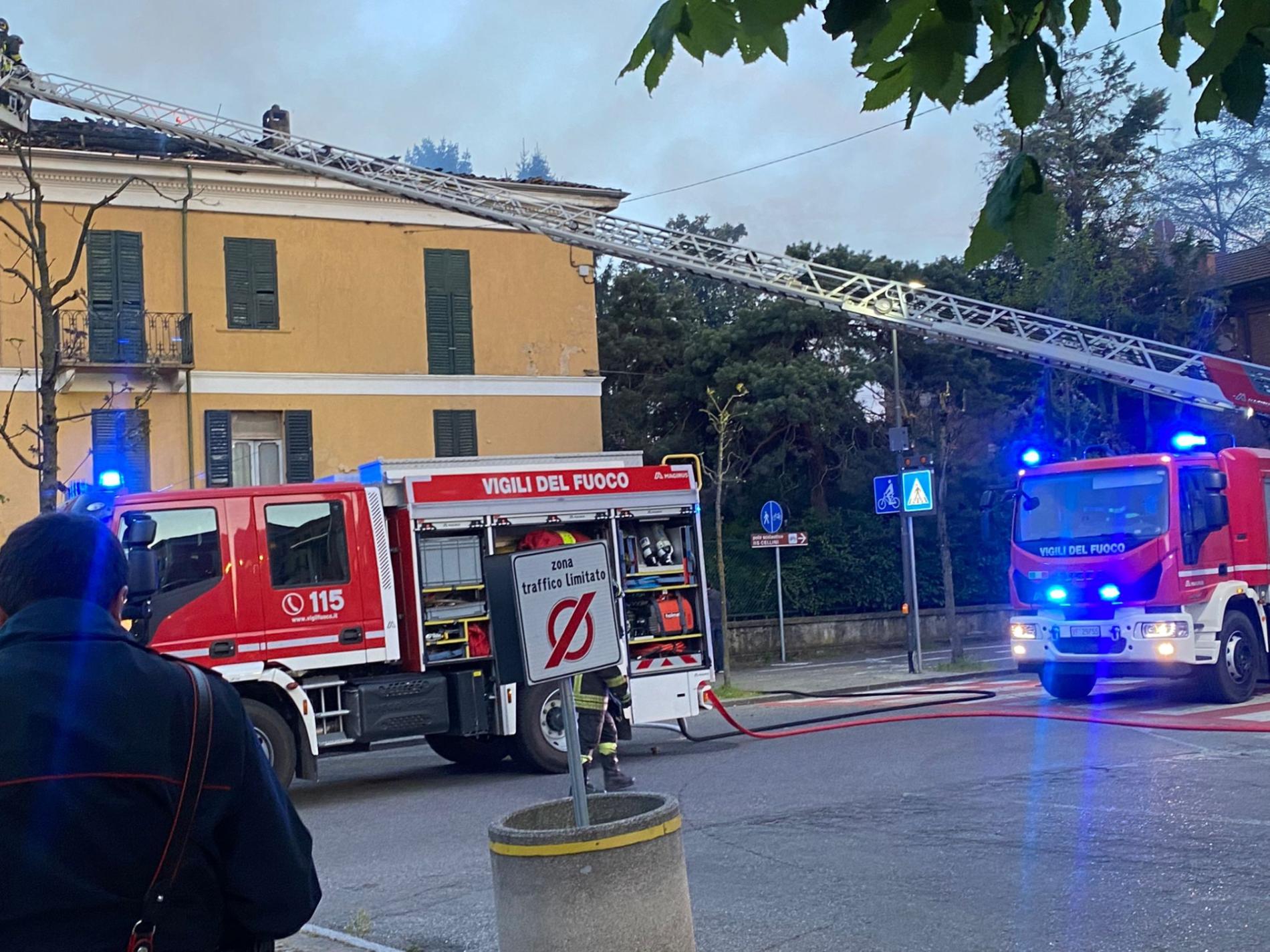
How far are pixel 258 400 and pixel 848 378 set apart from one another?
45.0 ft

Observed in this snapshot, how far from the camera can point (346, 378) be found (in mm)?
25672

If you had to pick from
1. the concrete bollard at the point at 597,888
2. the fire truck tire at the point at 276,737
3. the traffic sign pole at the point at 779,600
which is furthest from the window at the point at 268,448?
the concrete bollard at the point at 597,888

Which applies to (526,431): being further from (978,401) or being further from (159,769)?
(159,769)

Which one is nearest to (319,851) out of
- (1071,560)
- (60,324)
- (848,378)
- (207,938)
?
(207,938)

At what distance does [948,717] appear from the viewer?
1452 cm

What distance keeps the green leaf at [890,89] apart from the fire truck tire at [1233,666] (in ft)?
42.8

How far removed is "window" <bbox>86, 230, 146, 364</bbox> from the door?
13564mm

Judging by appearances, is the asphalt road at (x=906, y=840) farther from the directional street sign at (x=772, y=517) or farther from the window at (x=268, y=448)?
the window at (x=268, y=448)

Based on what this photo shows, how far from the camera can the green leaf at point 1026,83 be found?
119 inches

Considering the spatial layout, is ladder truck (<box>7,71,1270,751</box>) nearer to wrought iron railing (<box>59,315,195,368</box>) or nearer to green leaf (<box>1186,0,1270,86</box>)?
wrought iron railing (<box>59,315,195,368</box>)

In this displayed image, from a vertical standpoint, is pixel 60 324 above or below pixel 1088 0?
above

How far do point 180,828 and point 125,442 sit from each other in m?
22.7

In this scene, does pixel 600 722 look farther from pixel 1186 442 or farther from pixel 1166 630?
pixel 1186 442

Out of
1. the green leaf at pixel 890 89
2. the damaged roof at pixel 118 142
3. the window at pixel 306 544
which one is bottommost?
the window at pixel 306 544
